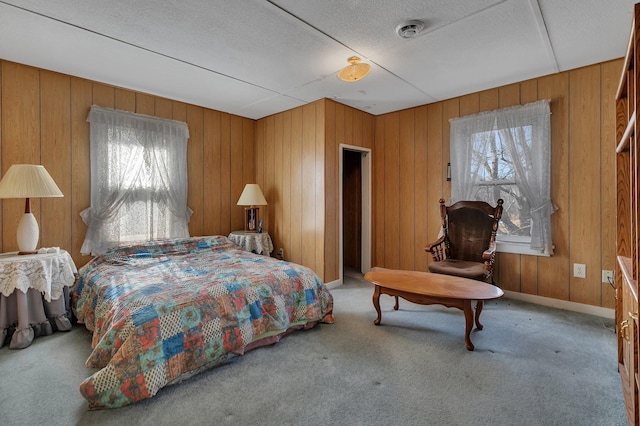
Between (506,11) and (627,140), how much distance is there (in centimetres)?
113

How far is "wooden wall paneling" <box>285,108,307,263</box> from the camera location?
4.09 m

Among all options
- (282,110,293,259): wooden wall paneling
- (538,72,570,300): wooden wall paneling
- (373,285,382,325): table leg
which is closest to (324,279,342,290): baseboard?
(282,110,293,259): wooden wall paneling

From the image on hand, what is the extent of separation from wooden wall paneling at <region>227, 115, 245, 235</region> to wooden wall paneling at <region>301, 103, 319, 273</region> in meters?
0.81

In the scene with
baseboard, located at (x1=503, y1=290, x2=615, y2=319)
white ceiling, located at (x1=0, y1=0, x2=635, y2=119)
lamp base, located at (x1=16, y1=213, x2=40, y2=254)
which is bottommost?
baseboard, located at (x1=503, y1=290, x2=615, y2=319)

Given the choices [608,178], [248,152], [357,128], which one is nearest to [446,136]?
[357,128]

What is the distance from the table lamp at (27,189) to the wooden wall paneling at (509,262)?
4.41 m

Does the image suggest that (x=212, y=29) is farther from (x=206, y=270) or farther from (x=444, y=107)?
(x=444, y=107)

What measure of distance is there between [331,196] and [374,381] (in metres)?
2.36

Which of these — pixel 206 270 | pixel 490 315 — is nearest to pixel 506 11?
pixel 490 315

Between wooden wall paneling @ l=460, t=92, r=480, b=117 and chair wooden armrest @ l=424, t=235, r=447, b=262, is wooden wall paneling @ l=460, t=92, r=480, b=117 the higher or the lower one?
the higher one

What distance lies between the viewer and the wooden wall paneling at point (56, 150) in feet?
9.61

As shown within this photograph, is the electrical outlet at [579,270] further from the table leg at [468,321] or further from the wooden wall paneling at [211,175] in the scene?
the wooden wall paneling at [211,175]

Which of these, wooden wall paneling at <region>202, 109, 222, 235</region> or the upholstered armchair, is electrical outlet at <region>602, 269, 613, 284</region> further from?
wooden wall paneling at <region>202, 109, 222, 235</region>

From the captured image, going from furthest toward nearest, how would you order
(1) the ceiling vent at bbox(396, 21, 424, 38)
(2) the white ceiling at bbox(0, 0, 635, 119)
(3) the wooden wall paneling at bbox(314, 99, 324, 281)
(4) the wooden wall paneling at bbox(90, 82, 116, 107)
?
1. (3) the wooden wall paneling at bbox(314, 99, 324, 281)
2. (4) the wooden wall paneling at bbox(90, 82, 116, 107)
3. (1) the ceiling vent at bbox(396, 21, 424, 38)
4. (2) the white ceiling at bbox(0, 0, 635, 119)
